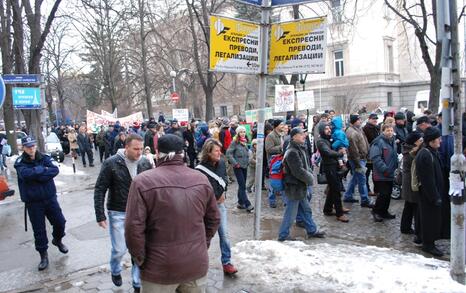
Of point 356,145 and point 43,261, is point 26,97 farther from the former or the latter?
point 356,145

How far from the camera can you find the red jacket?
3258mm

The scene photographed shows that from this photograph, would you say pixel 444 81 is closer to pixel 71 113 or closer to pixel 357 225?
pixel 357 225

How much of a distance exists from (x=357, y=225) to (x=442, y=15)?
4.20 metres

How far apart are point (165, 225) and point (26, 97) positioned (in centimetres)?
1100

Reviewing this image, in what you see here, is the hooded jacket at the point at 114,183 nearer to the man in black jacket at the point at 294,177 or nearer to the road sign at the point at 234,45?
the road sign at the point at 234,45

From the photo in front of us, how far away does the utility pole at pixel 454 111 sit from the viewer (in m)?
4.84

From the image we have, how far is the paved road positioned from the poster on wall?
485 centimetres

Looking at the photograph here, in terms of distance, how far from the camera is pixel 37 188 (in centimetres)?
641

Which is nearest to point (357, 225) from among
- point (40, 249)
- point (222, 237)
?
point (222, 237)

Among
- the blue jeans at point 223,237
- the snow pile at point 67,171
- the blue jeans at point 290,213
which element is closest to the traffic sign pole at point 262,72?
the blue jeans at point 290,213

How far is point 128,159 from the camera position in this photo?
539cm

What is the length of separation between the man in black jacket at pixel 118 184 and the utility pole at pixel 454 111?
347 centimetres

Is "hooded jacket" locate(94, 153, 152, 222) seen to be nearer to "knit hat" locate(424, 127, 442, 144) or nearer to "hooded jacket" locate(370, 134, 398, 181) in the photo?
"knit hat" locate(424, 127, 442, 144)

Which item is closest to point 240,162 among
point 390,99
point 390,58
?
point 390,99
